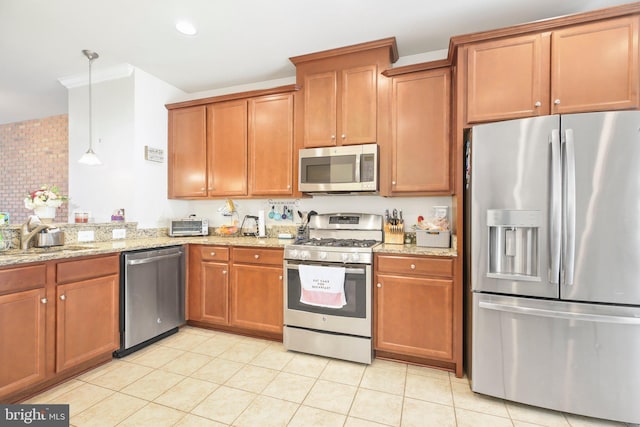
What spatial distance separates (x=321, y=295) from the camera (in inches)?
96.7

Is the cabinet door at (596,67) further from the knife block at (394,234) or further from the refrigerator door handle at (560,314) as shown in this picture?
the knife block at (394,234)

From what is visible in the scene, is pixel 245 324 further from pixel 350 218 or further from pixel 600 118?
pixel 600 118

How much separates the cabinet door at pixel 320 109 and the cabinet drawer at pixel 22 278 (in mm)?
2211

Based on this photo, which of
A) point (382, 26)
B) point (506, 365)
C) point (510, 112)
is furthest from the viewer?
point (382, 26)

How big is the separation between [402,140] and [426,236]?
33.5 inches

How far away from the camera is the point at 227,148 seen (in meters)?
3.31

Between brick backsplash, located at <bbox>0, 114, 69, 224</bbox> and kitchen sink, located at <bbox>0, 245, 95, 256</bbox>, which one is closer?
kitchen sink, located at <bbox>0, 245, 95, 256</bbox>

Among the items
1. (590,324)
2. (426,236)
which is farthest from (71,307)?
(590,324)

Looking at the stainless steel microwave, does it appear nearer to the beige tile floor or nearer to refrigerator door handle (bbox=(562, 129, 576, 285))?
refrigerator door handle (bbox=(562, 129, 576, 285))

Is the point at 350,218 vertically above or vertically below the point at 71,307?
above

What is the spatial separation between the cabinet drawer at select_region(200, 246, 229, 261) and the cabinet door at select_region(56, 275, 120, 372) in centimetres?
77

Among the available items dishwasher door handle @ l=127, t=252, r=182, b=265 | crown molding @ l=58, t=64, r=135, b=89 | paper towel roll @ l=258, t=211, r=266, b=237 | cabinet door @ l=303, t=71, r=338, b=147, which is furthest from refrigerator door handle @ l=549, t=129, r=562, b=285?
crown molding @ l=58, t=64, r=135, b=89

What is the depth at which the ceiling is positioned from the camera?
7.16 feet

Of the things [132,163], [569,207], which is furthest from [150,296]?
[569,207]
